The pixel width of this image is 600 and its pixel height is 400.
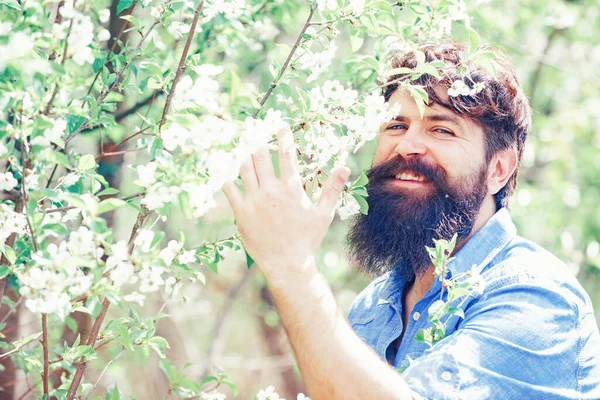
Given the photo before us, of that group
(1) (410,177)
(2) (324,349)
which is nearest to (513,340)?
(2) (324,349)

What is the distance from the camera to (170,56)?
2.62 metres

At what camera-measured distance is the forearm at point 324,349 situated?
157 cm

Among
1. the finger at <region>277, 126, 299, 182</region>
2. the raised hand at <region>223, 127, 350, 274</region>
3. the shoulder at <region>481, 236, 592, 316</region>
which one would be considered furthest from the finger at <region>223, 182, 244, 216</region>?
the shoulder at <region>481, 236, 592, 316</region>

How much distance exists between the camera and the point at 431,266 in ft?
8.09

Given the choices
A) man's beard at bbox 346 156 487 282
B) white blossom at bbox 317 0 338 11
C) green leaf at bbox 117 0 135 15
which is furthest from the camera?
man's beard at bbox 346 156 487 282

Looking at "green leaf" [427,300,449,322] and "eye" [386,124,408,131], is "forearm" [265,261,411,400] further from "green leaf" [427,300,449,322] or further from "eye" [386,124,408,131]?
"eye" [386,124,408,131]

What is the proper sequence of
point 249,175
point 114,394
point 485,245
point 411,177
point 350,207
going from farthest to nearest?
1. point 411,177
2. point 485,245
3. point 350,207
4. point 114,394
5. point 249,175

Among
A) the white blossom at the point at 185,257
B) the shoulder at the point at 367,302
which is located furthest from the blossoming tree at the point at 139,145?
the shoulder at the point at 367,302

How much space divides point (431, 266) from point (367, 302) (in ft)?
1.37

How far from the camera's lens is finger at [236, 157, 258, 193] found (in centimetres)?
154

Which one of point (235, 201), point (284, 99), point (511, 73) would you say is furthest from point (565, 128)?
point (235, 201)

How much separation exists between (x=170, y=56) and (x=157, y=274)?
1443 millimetres

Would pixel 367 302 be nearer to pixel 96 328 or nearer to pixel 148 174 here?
pixel 96 328

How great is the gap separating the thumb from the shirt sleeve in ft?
1.45
